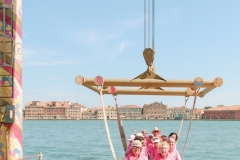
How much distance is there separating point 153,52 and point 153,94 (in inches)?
77.1

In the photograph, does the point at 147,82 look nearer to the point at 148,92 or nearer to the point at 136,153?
the point at 148,92

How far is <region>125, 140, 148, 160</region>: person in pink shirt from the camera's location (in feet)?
19.9

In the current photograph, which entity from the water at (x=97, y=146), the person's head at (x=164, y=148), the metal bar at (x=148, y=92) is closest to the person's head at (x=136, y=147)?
the person's head at (x=164, y=148)

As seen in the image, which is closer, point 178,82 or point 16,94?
point 16,94

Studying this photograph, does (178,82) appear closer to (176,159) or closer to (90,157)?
(176,159)

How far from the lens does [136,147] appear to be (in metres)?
6.07

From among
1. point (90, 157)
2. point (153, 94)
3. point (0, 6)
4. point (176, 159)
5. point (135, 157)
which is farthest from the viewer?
point (90, 157)

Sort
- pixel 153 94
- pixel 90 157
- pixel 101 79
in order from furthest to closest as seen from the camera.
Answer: pixel 90 157 < pixel 153 94 < pixel 101 79

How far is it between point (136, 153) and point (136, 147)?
0.17 metres

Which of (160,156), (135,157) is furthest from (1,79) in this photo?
(160,156)

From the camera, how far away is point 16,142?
593 cm

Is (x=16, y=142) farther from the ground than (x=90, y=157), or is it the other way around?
(x=16, y=142)

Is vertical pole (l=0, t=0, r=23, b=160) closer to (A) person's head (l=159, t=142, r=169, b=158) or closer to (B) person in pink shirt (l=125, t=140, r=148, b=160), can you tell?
(B) person in pink shirt (l=125, t=140, r=148, b=160)

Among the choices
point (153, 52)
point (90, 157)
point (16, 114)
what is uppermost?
point (153, 52)
